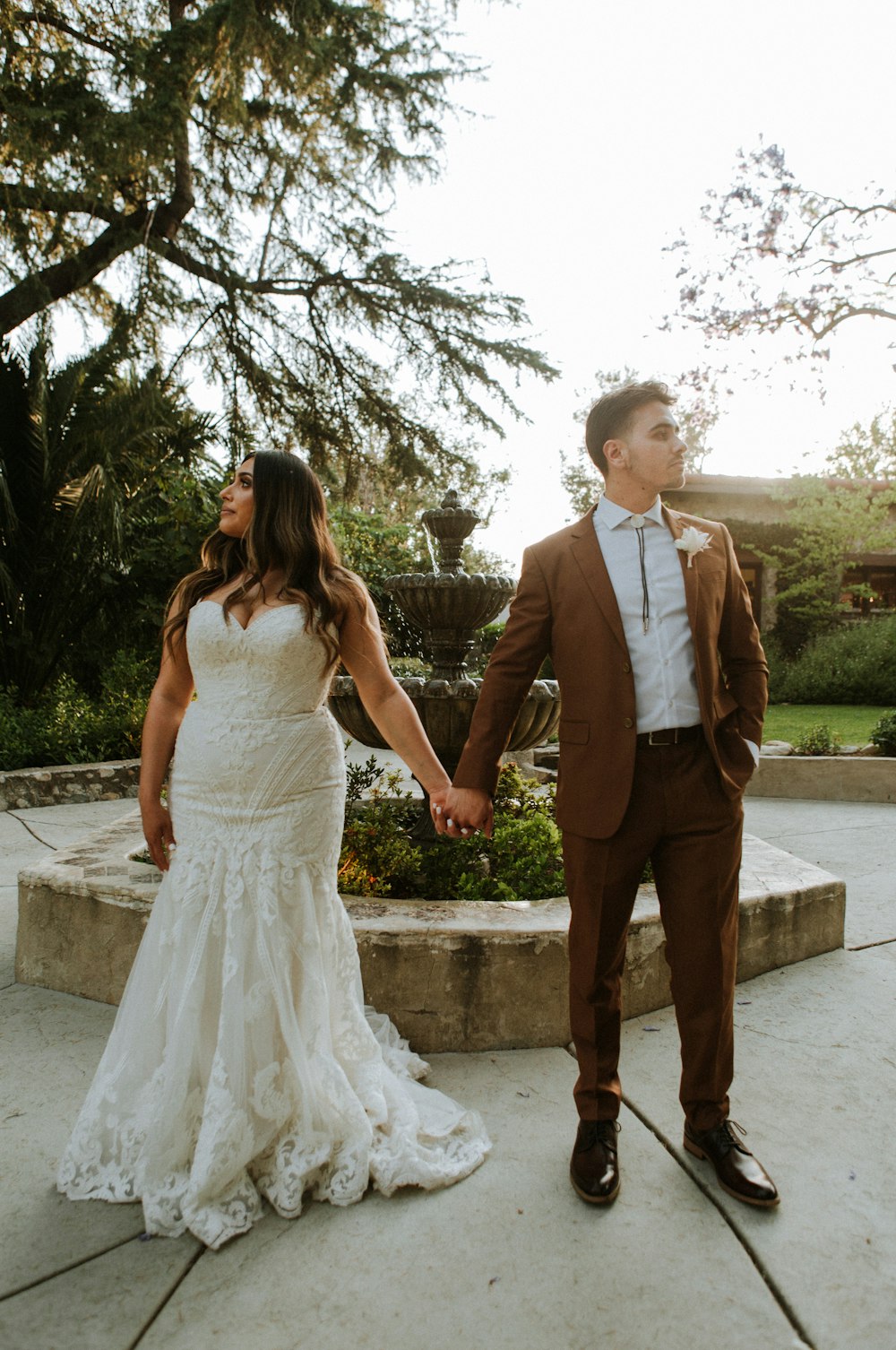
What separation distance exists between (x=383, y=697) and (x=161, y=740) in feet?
2.20

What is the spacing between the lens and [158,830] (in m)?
Answer: 2.54

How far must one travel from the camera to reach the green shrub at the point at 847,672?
13703 mm

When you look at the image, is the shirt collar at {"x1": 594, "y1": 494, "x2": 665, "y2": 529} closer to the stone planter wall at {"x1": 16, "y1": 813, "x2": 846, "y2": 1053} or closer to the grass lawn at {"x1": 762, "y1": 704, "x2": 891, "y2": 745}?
the stone planter wall at {"x1": 16, "y1": 813, "x2": 846, "y2": 1053}

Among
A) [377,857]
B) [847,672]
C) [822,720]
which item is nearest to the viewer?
[377,857]

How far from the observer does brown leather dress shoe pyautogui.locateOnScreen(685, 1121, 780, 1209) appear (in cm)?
213

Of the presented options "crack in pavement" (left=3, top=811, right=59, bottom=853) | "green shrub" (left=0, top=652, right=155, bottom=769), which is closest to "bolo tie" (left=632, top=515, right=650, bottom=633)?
"crack in pavement" (left=3, top=811, right=59, bottom=853)

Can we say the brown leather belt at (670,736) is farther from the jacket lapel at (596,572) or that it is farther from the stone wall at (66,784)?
the stone wall at (66,784)

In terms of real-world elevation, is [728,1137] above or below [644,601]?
below

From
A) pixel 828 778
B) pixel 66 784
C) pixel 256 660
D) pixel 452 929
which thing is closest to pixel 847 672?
pixel 828 778

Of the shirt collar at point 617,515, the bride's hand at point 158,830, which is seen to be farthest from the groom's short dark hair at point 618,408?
the bride's hand at point 158,830

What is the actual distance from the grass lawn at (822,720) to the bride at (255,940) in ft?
25.0

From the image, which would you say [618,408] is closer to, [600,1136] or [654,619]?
[654,619]

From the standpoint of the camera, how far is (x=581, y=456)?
29.5 m

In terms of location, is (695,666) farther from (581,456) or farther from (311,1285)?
(581,456)
